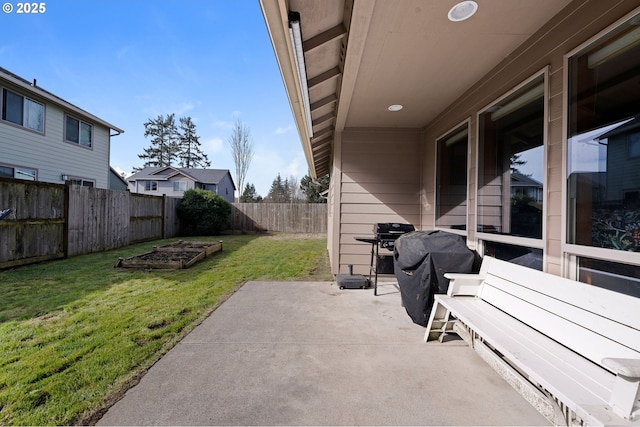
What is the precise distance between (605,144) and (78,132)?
14.4 m

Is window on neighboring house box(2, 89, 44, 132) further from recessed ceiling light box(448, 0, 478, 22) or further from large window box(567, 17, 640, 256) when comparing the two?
large window box(567, 17, 640, 256)

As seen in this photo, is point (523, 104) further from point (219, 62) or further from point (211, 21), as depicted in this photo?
point (219, 62)

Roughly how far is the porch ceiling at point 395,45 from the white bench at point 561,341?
2019mm

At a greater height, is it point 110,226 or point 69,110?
point 69,110

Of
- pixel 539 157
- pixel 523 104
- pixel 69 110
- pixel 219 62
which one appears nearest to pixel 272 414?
pixel 539 157

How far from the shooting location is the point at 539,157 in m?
2.53

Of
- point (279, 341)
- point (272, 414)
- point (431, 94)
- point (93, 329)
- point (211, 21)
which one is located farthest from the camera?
point (211, 21)

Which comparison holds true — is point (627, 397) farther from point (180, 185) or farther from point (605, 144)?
point (180, 185)

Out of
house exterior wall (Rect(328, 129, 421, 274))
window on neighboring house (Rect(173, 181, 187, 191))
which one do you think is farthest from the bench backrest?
window on neighboring house (Rect(173, 181, 187, 191))

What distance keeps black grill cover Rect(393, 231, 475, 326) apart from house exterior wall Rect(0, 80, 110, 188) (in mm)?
11413

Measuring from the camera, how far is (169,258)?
634 centimetres

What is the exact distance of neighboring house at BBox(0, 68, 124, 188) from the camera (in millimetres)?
8430

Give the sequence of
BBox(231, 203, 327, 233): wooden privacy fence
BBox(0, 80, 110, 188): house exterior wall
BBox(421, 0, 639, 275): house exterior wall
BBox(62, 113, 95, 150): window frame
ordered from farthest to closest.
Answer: BBox(231, 203, 327, 233): wooden privacy fence → BBox(62, 113, 95, 150): window frame → BBox(0, 80, 110, 188): house exterior wall → BBox(421, 0, 639, 275): house exterior wall

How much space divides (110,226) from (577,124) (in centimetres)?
983
